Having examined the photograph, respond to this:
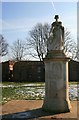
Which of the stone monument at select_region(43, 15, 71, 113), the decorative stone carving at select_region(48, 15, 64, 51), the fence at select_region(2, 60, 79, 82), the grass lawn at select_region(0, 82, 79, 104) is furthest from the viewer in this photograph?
the fence at select_region(2, 60, 79, 82)

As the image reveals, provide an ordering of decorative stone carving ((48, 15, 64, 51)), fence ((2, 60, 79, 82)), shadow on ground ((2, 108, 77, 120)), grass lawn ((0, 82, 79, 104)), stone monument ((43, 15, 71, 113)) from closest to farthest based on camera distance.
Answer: shadow on ground ((2, 108, 77, 120)) → stone monument ((43, 15, 71, 113)) → decorative stone carving ((48, 15, 64, 51)) → grass lawn ((0, 82, 79, 104)) → fence ((2, 60, 79, 82))

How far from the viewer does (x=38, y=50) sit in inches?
2128

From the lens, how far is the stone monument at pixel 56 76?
10.8 meters

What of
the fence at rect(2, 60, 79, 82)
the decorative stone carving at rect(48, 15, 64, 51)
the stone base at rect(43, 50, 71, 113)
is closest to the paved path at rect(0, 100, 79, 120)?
the stone base at rect(43, 50, 71, 113)

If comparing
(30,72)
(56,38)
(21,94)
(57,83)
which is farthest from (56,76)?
(30,72)

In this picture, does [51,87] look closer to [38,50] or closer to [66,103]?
[66,103]

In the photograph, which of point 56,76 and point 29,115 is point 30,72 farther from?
point 29,115

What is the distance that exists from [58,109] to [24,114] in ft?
4.95

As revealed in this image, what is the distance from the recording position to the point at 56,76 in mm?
10875

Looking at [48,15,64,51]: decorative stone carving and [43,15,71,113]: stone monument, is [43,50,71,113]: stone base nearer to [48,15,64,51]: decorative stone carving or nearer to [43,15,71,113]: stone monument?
[43,15,71,113]: stone monument

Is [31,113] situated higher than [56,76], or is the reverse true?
[56,76]

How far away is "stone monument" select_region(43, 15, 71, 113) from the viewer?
35.3 feet

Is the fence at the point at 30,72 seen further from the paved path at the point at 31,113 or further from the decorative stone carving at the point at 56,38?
the decorative stone carving at the point at 56,38

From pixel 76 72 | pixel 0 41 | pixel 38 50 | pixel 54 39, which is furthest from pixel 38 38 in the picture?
pixel 54 39
